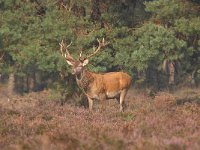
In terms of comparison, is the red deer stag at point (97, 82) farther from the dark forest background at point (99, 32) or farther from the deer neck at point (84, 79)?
the dark forest background at point (99, 32)

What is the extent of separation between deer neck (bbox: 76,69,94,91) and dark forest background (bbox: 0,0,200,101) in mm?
1390

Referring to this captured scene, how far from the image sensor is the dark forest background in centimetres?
1831

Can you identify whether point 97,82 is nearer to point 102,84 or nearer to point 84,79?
point 102,84

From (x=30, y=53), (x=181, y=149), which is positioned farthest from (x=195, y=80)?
(x=181, y=149)

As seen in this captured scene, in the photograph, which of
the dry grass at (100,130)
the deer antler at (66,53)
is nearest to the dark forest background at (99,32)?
the deer antler at (66,53)

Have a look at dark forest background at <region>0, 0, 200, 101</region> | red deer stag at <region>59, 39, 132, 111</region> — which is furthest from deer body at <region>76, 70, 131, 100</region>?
dark forest background at <region>0, 0, 200, 101</region>

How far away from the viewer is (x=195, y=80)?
3575 cm

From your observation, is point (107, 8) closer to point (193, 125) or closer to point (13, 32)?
point (13, 32)

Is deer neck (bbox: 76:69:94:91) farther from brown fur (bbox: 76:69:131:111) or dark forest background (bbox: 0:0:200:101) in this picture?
dark forest background (bbox: 0:0:200:101)

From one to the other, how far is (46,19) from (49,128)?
8.23 metres

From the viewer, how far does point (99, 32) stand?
1869 centimetres

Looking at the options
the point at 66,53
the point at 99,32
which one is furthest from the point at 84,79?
the point at 99,32

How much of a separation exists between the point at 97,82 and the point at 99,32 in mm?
2342

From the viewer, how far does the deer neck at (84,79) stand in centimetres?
1697
